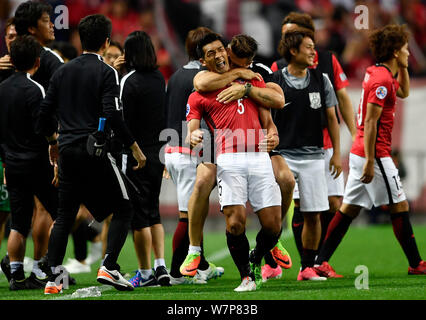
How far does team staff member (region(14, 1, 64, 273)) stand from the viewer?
803 centimetres

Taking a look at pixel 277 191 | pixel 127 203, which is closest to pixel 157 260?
pixel 127 203

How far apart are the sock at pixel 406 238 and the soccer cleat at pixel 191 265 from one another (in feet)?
6.95

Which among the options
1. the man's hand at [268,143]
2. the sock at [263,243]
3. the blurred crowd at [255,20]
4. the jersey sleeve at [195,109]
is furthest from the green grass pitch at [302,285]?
the blurred crowd at [255,20]

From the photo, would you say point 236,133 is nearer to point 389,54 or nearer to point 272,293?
point 272,293

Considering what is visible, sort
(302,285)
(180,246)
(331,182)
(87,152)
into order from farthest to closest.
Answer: (331,182)
(180,246)
(302,285)
(87,152)

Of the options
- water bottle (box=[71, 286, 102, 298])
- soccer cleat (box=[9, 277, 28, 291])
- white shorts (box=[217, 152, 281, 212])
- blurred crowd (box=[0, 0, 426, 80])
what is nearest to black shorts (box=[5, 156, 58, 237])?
soccer cleat (box=[9, 277, 28, 291])

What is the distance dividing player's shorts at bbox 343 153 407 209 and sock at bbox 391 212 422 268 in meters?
0.17

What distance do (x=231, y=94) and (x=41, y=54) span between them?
2.40 meters

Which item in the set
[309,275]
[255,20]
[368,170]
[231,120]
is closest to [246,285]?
[231,120]

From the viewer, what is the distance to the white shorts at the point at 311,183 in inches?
315

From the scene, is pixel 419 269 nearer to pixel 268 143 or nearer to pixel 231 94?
pixel 268 143

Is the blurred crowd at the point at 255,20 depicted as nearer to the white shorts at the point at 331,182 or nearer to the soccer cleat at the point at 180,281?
the white shorts at the point at 331,182

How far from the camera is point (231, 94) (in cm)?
654
